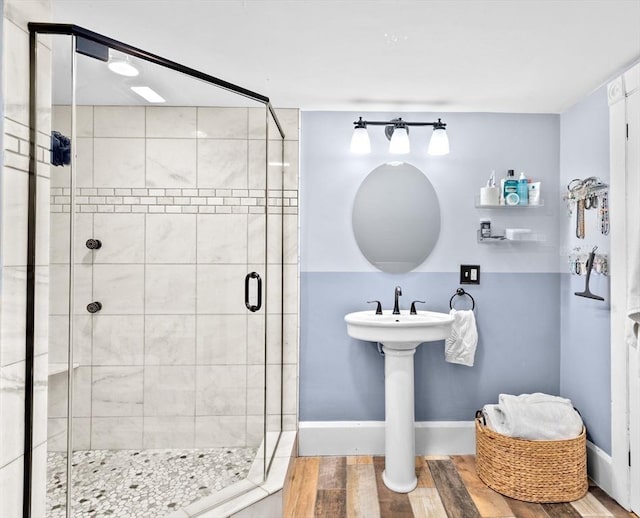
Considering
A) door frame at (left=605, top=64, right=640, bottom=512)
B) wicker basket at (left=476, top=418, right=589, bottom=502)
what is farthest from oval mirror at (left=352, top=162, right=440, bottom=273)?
Result: wicker basket at (left=476, top=418, right=589, bottom=502)

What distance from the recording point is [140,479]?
1.56 meters

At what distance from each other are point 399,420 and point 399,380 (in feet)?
0.72

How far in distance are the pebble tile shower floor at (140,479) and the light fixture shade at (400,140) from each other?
6.16 feet

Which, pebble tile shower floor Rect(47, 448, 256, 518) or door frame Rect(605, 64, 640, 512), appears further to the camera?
door frame Rect(605, 64, 640, 512)

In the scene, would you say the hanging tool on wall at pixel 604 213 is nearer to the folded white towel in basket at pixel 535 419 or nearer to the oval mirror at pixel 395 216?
the oval mirror at pixel 395 216

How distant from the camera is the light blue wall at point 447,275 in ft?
8.32

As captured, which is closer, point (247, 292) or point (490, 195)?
point (247, 292)

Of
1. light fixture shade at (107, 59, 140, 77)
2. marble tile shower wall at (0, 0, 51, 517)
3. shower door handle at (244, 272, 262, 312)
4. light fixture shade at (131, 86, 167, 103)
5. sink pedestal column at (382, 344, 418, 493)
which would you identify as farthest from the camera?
sink pedestal column at (382, 344, 418, 493)

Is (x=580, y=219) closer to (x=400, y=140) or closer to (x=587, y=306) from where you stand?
(x=587, y=306)

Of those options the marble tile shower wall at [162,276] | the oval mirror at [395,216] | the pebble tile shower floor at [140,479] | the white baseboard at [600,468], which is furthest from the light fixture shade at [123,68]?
the white baseboard at [600,468]

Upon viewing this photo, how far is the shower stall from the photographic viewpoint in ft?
4.16

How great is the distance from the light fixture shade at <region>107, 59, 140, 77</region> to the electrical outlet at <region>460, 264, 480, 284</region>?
2083 mm

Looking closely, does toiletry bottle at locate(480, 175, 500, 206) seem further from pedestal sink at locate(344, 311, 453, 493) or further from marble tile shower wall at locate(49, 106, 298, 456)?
marble tile shower wall at locate(49, 106, 298, 456)

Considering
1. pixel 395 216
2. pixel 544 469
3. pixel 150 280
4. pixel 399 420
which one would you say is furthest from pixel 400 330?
pixel 150 280
